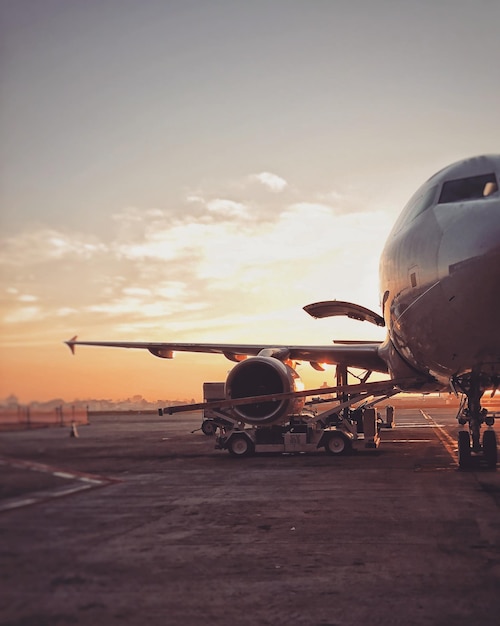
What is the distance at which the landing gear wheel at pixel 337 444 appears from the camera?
605 inches

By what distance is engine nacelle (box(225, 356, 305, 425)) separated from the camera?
585 inches

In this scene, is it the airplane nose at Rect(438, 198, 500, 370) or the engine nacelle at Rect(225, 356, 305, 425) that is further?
the engine nacelle at Rect(225, 356, 305, 425)

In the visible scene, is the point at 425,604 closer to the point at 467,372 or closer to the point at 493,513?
the point at 493,513

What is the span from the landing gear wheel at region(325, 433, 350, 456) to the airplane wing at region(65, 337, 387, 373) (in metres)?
2.16

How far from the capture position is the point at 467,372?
10.8m

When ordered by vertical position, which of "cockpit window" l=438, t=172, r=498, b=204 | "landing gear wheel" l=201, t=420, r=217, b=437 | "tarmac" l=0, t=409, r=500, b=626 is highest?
"cockpit window" l=438, t=172, r=498, b=204

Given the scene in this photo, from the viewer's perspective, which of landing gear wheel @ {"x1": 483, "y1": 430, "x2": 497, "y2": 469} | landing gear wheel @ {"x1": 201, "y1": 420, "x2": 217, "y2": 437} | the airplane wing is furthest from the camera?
landing gear wheel @ {"x1": 201, "y1": 420, "x2": 217, "y2": 437}

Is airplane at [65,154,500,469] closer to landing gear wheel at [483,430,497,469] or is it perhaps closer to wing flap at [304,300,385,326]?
landing gear wheel at [483,430,497,469]

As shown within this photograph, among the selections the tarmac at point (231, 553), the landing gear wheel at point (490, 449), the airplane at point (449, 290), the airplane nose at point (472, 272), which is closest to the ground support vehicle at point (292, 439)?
the airplane at point (449, 290)

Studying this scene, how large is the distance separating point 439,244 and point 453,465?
17.2 feet

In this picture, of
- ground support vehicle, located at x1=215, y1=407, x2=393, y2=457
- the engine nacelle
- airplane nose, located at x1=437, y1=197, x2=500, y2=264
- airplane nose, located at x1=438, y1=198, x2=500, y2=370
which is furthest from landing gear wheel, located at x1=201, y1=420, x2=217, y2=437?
airplane nose, located at x1=437, y1=197, x2=500, y2=264

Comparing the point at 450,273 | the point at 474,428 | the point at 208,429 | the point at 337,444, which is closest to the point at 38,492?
the point at 450,273

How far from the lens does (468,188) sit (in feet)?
30.5

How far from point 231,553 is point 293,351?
1342cm
